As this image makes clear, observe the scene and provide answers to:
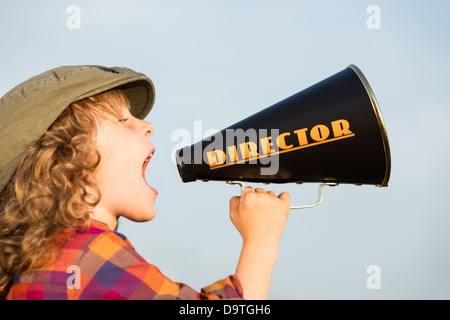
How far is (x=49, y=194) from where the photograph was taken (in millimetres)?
1483

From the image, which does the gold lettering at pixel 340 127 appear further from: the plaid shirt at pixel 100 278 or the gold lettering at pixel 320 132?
the plaid shirt at pixel 100 278

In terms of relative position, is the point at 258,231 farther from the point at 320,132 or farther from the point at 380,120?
the point at 380,120

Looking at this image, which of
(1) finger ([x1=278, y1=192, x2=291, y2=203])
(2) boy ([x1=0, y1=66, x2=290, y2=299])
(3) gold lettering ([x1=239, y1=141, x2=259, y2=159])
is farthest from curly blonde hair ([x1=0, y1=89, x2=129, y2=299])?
(1) finger ([x1=278, y1=192, x2=291, y2=203])

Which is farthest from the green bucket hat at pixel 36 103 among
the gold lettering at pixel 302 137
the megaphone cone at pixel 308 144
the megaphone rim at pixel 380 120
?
the megaphone rim at pixel 380 120

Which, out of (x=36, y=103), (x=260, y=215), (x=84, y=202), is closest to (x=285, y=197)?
(x=260, y=215)

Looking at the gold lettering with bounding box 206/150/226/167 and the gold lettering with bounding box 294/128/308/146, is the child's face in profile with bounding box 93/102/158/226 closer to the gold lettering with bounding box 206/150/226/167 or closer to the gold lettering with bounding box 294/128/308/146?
the gold lettering with bounding box 206/150/226/167

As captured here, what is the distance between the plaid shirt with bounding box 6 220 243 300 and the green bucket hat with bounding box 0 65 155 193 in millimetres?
372

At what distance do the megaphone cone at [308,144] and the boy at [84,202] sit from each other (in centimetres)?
15

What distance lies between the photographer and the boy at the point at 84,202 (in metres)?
1.29

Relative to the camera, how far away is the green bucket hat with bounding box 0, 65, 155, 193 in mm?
1501

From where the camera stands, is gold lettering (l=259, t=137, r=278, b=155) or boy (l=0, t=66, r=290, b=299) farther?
gold lettering (l=259, t=137, r=278, b=155)

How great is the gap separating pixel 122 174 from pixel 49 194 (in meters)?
0.26
